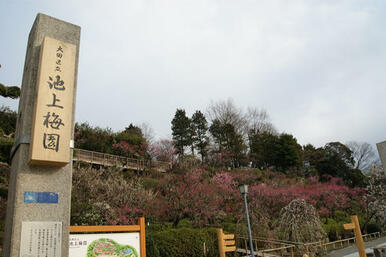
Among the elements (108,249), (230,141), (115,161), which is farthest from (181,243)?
(230,141)

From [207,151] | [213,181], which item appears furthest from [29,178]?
[207,151]

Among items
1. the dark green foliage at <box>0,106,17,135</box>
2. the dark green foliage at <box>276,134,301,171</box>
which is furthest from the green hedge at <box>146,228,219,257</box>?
the dark green foliage at <box>276,134,301,171</box>

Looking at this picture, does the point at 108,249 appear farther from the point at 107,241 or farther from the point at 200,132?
the point at 200,132

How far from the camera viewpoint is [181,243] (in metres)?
10.7

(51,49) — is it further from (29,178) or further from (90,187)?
(90,187)

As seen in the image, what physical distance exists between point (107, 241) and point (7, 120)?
1716cm

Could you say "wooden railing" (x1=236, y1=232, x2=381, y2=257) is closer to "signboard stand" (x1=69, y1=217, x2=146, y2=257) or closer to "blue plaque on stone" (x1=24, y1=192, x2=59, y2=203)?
"signboard stand" (x1=69, y1=217, x2=146, y2=257)

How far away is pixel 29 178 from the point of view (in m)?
3.18

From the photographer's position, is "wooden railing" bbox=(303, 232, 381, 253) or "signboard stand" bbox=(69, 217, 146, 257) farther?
"wooden railing" bbox=(303, 232, 381, 253)

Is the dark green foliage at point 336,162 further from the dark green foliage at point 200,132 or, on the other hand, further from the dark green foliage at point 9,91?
the dark green foliage at point 9,91

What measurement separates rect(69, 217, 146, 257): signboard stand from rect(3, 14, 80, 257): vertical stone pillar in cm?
197

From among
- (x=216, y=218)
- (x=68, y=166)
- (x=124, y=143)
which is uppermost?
(x=124, y=143)

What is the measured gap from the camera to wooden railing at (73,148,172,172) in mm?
18375

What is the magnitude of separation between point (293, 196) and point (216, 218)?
297 inches
